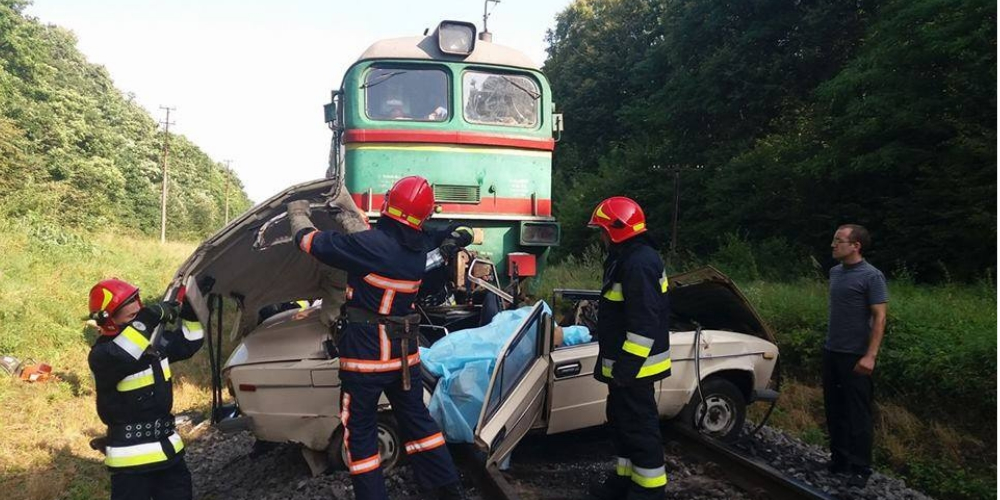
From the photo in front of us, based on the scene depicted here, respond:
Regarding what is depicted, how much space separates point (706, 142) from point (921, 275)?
766 cm

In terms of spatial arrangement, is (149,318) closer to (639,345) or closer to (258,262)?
(258,262)

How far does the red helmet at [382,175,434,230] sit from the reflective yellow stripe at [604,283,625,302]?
1.11 m

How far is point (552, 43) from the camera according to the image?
127ft

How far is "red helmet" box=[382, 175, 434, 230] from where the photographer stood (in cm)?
370

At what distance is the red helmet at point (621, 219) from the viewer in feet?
12.3

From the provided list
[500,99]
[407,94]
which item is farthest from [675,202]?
[407,94]

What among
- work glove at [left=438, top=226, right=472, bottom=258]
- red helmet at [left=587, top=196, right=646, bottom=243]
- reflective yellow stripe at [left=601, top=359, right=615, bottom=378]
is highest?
red helmet at [left=587, top=196, right=646, bottom=243]

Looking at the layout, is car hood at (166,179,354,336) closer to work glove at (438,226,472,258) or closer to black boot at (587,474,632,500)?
work glove at (438,226,472,258)

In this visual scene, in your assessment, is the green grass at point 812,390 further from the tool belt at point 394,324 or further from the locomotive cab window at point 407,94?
the locomotive cab window at point 407,94

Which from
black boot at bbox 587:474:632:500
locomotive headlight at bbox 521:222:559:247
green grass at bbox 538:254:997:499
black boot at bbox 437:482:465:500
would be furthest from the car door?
locomotive headlight at bbox 521:222:559:247

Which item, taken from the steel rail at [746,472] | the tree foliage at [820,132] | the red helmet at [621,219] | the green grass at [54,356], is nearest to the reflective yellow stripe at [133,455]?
the green grass at [54,356]

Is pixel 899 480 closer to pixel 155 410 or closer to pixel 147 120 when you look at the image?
pixel 155 410

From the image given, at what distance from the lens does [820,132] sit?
1186 centimetres

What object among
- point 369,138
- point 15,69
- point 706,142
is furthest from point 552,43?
point 369,138
